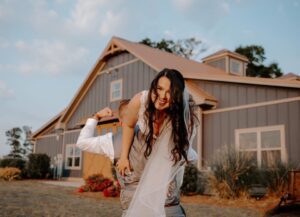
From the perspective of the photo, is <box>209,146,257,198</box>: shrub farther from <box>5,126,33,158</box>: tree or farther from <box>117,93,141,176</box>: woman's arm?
<box>5,126,33,158</box>: tree

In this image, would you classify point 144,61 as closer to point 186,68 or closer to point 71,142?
point 186,68

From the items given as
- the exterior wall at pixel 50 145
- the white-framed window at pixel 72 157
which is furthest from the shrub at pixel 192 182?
the exterior wall at pixel 50 145

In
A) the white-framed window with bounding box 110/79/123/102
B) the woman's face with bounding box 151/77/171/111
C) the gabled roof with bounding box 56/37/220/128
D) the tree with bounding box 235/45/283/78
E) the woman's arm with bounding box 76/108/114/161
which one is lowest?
the woman's arm with bounding box 76/108/114/161

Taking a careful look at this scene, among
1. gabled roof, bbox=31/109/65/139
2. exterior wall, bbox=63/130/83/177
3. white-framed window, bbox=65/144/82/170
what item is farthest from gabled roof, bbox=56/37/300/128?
gabled roof, bbox=31/109/65/139

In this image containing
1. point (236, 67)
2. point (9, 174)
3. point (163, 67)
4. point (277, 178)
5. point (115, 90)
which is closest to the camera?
point (277, 178)

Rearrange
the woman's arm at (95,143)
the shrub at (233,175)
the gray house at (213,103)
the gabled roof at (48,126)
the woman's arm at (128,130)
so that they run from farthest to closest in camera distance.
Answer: the gabled roof at (48,126), the gray house at (213,103), the shrub at (233,175), the woman's arm at (95,143), the woman's arm at (128,130)

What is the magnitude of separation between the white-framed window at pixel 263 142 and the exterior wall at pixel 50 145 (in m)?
12.8

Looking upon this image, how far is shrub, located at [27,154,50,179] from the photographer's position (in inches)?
805

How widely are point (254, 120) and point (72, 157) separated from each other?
11429 millimetres

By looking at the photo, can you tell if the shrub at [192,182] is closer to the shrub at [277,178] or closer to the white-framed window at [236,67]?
the shrub at [277,178]

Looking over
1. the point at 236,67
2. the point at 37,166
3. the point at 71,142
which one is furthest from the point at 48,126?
the point at 236,67

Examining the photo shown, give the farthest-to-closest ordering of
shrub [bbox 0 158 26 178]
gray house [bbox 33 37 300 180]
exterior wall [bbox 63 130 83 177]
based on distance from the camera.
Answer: shrub [bbox 0 158 26 178]
exterior wall [bbox 63 130 83 177]
gray house [bbox 33 37 300 180]

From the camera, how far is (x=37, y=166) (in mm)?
20516

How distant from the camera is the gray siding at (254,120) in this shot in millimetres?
10664
